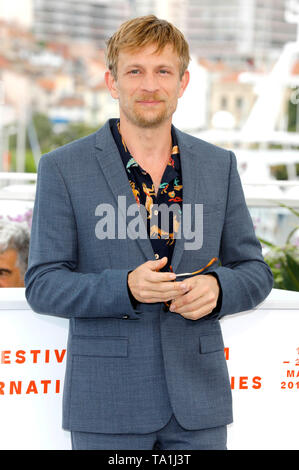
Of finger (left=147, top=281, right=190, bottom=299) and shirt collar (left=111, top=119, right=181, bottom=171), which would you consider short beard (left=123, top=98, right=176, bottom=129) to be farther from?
finger (left=147, top=281, right=190, bottom=299)

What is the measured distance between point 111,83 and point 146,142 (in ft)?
0.51

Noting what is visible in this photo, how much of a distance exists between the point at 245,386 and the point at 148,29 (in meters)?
0.89

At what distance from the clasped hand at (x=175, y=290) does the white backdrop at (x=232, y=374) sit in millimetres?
408

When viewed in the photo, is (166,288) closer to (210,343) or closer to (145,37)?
(210,343)

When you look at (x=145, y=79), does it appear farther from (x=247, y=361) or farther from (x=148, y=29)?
(x=247, y=361)

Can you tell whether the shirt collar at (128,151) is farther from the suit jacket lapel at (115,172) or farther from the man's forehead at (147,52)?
the man's forehead at (147,52)

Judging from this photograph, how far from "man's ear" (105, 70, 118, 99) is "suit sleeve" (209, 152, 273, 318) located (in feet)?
0.97

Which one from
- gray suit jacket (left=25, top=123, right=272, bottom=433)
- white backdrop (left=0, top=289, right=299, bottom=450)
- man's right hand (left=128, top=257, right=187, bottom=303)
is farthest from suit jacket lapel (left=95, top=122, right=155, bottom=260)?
white backdrop (left=0, top=289, right=299, bottom=450)

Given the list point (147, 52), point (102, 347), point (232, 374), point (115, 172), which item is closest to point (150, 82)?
point (147, 52)

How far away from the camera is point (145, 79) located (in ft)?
4.34

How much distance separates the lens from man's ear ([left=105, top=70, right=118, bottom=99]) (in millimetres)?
1392

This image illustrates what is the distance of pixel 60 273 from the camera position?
4.06ft
